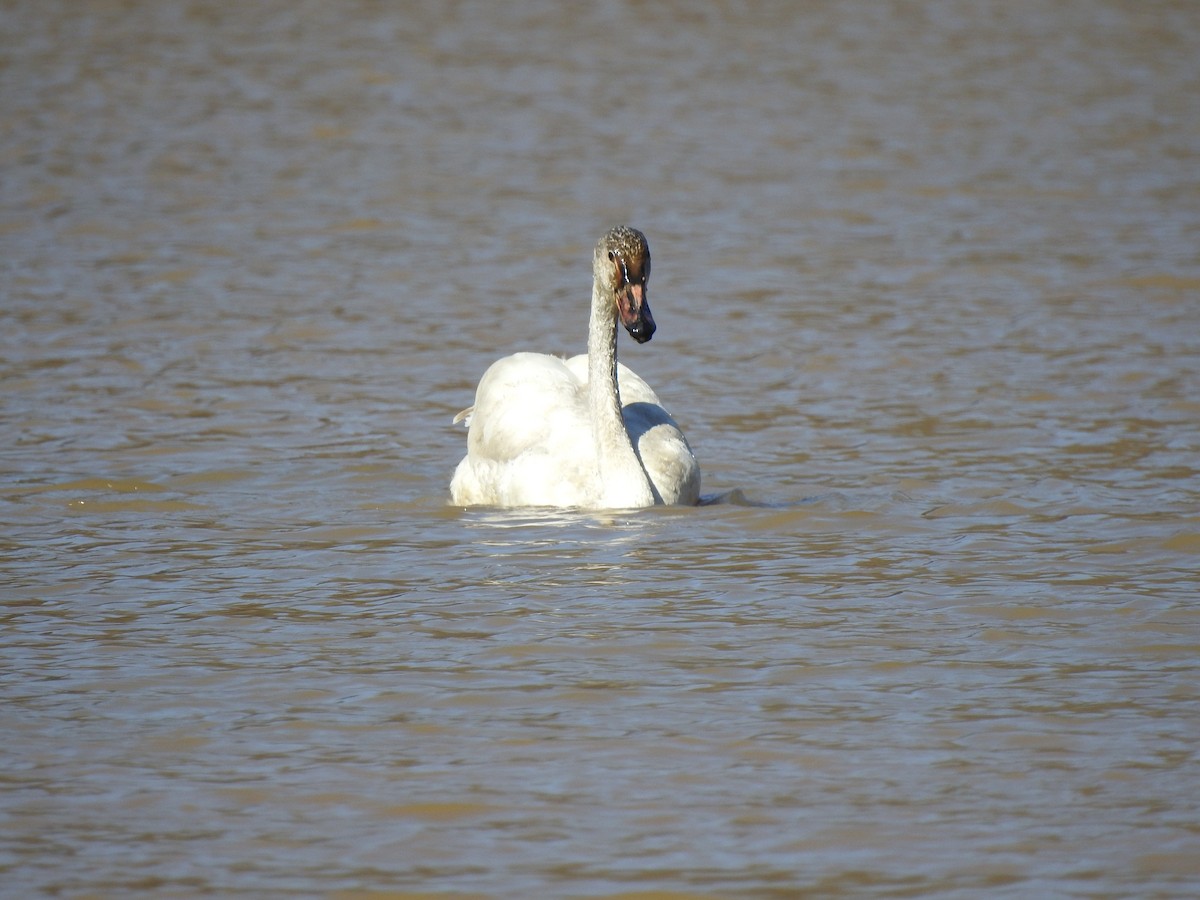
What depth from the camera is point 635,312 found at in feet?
32.5

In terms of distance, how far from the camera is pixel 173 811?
6.00 meters

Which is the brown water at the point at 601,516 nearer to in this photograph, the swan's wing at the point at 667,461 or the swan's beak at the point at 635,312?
the swan's wing at the point at 667,461

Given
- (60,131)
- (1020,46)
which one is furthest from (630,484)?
(1020,46)

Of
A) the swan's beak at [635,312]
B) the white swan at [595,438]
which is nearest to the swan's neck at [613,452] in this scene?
the white swan at [595,438]

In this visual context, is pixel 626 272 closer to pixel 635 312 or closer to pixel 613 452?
pixel 635 312

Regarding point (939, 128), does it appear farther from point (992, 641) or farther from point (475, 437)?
point (992, 641)

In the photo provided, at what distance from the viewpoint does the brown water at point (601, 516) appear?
19.4 feet

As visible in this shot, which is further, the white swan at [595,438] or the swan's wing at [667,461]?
the swan's wing at [667,461]

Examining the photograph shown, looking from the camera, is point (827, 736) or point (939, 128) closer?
point (827, 736)

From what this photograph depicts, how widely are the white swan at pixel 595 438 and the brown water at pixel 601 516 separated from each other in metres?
0.25

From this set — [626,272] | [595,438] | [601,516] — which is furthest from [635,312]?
[601,516]

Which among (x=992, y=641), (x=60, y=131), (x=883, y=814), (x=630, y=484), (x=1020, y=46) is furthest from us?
(x=1020, y=46)

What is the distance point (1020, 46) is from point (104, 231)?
1502cm

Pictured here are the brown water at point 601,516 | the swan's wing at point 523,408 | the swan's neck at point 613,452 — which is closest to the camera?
the brown water at point 601,516
